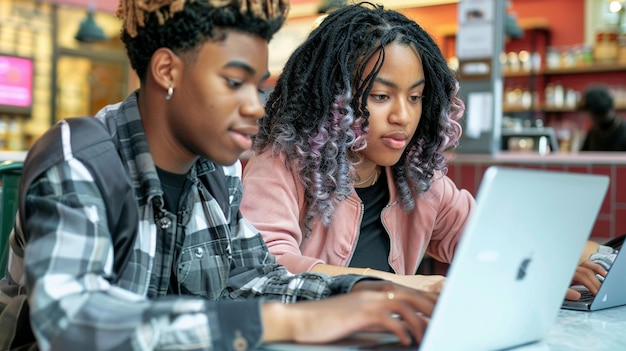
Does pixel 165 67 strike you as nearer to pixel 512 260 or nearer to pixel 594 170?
pixel 512 260

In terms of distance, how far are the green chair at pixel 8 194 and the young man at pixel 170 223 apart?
0.97 feet

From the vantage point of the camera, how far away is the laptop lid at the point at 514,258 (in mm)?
808

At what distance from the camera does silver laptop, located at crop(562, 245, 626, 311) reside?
1366mm

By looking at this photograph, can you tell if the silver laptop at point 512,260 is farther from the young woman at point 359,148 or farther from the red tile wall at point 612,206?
the red tile wall at point 612,206

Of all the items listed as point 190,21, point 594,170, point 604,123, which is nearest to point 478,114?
point 594,170

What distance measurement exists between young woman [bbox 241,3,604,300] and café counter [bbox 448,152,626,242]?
226cm

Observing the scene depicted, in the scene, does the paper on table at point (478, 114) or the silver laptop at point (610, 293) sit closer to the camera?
the silver laptop at point (610, 293)

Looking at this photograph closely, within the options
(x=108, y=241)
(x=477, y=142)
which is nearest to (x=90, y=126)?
(x=108, y=241)

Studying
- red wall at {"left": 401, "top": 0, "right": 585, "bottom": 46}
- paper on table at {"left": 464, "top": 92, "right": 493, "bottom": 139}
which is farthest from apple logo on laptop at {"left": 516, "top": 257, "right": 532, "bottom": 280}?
red wall at {"left": 401, "top": 0, "right": 585, "bottom": 46}

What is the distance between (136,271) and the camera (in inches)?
41.8

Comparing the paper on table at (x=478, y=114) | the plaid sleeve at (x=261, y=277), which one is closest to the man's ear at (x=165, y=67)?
the plaid sleeve at (x=261, y=277)

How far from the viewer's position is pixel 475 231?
2.60 feet

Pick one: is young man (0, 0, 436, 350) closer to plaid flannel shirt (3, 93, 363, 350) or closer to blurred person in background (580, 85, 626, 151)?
plaid flannel shirt (3, 93, 363, 350)

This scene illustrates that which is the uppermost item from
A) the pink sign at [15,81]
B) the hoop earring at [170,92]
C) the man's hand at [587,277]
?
the pink sign at [15,81]
